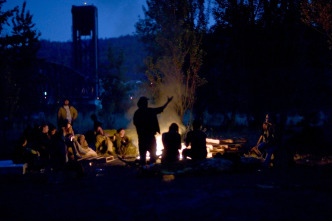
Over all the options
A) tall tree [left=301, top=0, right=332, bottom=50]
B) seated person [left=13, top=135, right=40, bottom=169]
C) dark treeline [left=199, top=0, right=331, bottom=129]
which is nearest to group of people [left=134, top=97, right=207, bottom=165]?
seated person [left=13, top=135, right=40, bottom=169]

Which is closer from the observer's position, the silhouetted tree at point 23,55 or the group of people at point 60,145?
the group of people at point 60,145

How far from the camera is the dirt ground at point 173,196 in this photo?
5586mm

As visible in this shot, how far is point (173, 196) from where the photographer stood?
675 centimetres

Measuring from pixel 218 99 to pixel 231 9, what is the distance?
4.99 m

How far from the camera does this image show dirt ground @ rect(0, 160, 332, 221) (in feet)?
18.3

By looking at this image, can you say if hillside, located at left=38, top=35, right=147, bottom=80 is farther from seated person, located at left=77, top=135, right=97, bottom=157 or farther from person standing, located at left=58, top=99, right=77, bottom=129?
seated person, located at left=77, top=135, right=97, bottom=157

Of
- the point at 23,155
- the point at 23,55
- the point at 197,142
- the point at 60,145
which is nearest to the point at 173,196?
the point at 197,142

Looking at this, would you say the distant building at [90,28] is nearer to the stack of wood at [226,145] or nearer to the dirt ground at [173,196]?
the stack of wood at [226,145]

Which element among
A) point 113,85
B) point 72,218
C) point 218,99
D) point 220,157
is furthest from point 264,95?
point 72,218

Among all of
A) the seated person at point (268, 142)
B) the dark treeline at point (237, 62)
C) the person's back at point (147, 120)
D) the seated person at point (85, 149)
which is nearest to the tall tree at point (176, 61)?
the dark treeline at point (237, 62)

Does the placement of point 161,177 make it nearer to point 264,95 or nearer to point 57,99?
point 264,95

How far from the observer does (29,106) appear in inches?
894


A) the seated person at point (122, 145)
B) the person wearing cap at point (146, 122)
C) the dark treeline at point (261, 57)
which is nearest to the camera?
the person wearing cap at point (146, 122)

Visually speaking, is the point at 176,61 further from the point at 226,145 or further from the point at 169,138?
the point at 169,138
